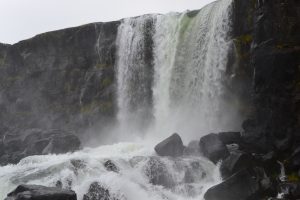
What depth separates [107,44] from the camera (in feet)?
152

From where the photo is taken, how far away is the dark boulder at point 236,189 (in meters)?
22.5

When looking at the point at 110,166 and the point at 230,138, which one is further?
the point at 230,138

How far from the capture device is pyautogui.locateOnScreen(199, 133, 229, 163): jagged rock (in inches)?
1051

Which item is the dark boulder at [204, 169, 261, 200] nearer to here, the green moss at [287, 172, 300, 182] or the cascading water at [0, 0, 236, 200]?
the cascading water at [0, 0, 236, 200]

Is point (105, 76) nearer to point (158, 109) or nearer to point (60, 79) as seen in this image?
point (60, 79)

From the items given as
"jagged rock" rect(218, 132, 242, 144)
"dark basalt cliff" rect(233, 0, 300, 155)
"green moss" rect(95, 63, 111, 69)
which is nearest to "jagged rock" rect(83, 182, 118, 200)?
"jagged rock" rect(218, 132, 242, 144)

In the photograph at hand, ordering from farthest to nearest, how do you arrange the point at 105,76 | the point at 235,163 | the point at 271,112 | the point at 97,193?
the point at 105,76 → the point at 271,112 → the point at 235,163 → the point at 97,193

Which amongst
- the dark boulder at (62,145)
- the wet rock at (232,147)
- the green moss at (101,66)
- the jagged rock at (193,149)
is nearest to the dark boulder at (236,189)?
the wet rock at (232,147)

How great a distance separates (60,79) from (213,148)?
84.8ft

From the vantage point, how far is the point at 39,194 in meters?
19.8

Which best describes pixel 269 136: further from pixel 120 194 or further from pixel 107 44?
pixel 107 44

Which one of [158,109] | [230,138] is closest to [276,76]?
[230,138]

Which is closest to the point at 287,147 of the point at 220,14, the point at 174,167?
the point at 174,167

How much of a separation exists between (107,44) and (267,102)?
23.0 meters
